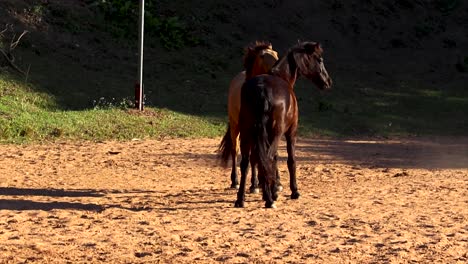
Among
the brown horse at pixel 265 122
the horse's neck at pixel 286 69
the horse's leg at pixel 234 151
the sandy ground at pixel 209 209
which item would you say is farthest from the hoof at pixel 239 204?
the horse's neck at pixel 286 69

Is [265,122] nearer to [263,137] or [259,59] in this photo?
[263,137]

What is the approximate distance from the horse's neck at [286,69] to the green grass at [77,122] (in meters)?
6.24

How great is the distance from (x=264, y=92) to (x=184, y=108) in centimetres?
1010

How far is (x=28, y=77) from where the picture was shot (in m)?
20.0

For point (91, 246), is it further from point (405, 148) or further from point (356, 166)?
point (405, 148)

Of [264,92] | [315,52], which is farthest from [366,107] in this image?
[264,92]

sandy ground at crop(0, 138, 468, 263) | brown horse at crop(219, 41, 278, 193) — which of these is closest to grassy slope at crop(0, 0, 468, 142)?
sandy ground at crop(0, 138, 468, 263)

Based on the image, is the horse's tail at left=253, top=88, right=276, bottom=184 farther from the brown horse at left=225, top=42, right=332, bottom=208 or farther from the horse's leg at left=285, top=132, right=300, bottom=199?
the horse's leg at left=285, top=132, right=300, bottom=199

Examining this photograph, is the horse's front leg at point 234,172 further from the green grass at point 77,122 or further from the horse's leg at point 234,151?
the green grass at point 77,122

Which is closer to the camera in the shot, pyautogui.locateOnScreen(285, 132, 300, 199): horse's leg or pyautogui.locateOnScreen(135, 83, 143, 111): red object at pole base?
pyautogui.locateOnScreen(285, 132, 300, 199): horse's leg

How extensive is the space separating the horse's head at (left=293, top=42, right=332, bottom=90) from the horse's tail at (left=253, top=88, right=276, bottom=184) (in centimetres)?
138

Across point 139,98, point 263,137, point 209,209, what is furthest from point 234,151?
point 139,98

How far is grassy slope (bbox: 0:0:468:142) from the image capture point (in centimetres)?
1820

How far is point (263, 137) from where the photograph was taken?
999cm
